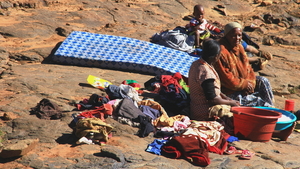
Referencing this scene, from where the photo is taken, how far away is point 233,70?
5777 millimetres

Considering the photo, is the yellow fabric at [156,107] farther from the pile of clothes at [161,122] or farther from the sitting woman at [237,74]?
the sitting woman at [237,74]

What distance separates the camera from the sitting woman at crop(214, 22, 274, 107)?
18.6 ft

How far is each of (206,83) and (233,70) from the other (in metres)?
0.96

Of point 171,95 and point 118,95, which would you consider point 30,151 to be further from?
point 171,95

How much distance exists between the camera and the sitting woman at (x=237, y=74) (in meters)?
5.66

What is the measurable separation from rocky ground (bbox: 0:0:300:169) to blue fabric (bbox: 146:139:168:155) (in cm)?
7

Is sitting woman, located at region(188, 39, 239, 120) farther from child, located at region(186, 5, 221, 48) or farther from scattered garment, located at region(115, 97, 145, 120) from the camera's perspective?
child, located at region(186, 5, 221, 48)

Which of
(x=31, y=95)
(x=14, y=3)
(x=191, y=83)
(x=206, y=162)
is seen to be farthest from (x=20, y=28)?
(x=206, y=162)

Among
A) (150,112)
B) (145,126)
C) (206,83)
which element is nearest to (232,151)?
(206,83)

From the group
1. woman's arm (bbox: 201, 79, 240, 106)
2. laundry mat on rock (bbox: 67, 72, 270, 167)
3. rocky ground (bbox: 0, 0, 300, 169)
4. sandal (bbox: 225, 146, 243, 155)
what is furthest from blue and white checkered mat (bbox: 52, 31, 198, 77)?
sandal (bbox: 225, 146, 243, 155)

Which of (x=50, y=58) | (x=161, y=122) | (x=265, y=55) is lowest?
(x=50, y=58)

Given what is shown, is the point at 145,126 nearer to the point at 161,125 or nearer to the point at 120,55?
the point at 161,125

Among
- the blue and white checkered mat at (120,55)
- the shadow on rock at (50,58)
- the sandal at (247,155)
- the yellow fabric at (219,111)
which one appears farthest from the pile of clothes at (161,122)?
the shadow on rock at (50,58)

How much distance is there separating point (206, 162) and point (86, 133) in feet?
4.19
